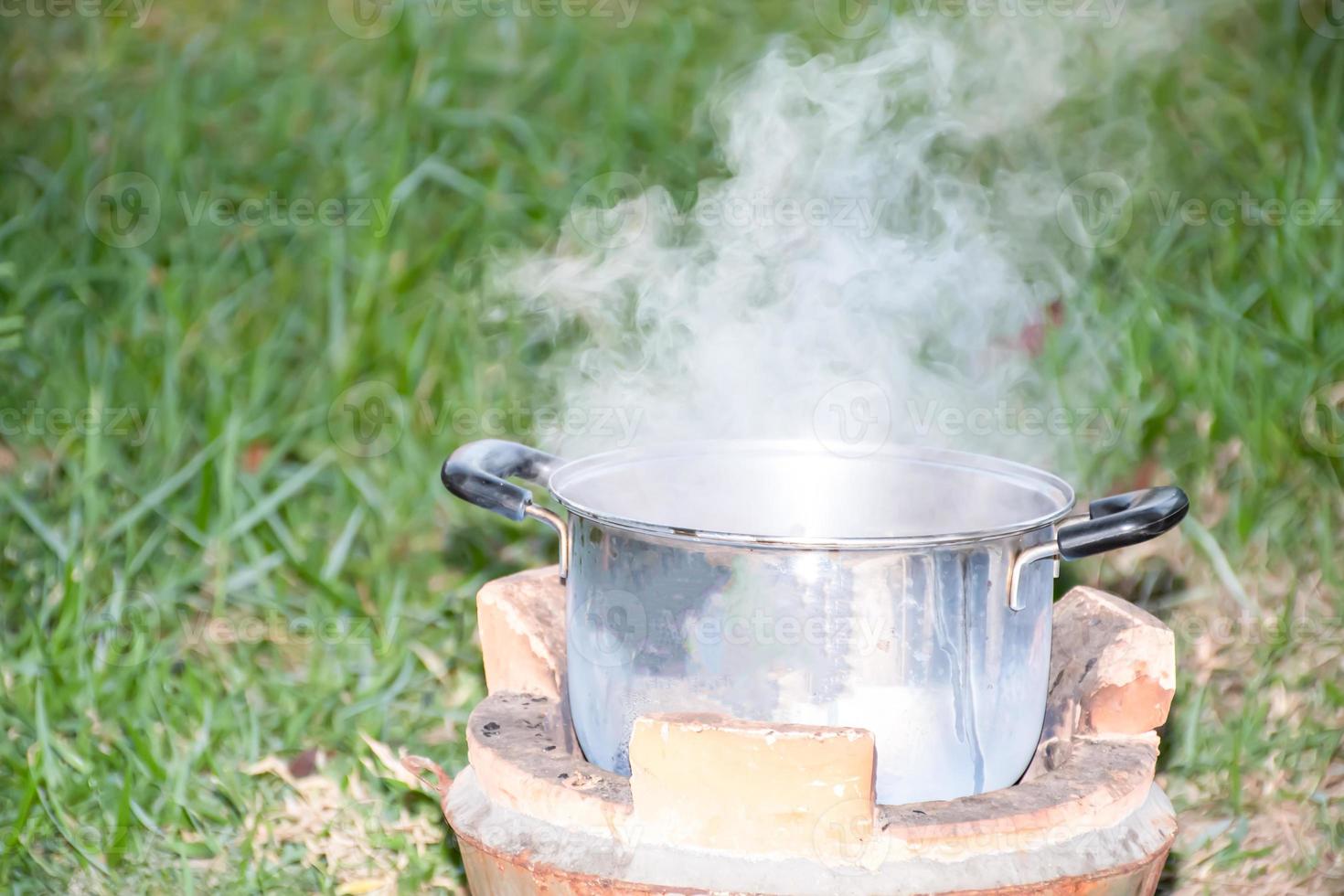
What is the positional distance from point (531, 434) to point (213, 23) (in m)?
2.95

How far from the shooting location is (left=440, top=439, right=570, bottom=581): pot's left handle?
2.14 m

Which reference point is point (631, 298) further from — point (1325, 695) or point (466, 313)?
point (1325, 695)

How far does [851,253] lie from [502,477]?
4.74 ft

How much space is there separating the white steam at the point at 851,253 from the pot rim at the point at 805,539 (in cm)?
53

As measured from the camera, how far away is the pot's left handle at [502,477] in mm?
2139

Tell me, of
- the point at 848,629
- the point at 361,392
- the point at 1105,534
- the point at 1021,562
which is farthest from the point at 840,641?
the point at 361,392

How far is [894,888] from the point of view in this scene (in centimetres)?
172

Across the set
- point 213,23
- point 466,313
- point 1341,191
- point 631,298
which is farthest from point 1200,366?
point 213,23

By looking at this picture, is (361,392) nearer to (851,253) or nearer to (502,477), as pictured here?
(851,253)

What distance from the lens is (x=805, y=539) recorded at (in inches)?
68.3

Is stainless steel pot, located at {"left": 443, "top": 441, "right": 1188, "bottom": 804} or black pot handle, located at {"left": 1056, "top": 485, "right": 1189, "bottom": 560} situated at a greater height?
black pot handle, located at {"left": 1056, "top": 485, "right": 1189, "bottom": 560}

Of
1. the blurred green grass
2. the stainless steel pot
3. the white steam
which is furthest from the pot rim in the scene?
the blurred green grass

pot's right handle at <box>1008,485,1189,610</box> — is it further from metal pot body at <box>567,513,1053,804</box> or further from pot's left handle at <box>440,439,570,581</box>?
pot's left handle at <box>440,439,570,581</box>

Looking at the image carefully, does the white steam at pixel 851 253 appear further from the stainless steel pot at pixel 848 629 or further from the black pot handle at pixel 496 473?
the stainless steel pot at pixel 848 629
